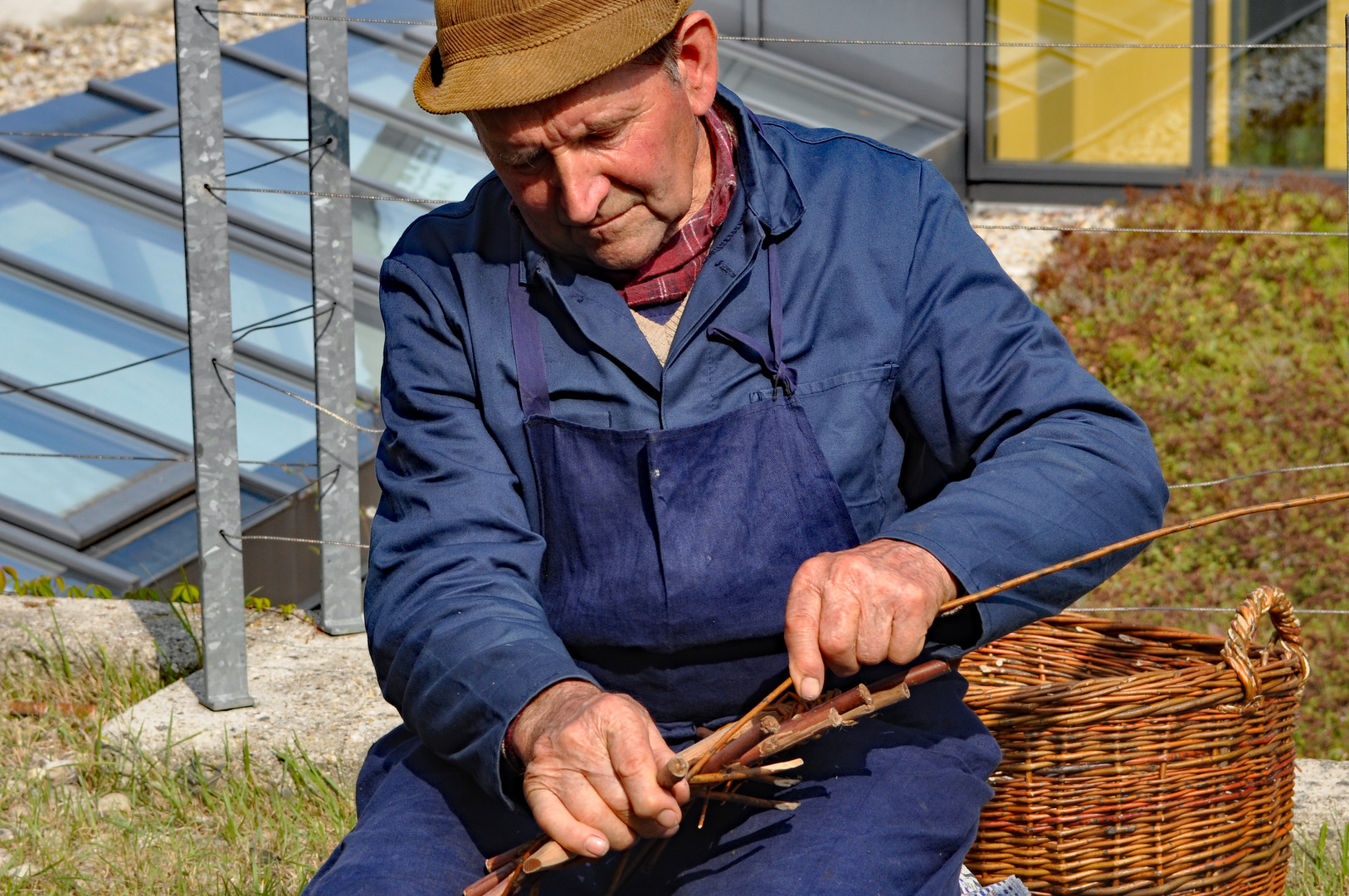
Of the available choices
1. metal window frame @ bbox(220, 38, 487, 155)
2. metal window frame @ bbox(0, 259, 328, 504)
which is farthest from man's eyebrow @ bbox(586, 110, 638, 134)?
metal window frame @ bbox(220, 38, 487, 155)

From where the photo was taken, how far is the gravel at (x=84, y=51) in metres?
10.4

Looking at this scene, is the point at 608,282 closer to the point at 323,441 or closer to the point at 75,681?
the point at 323,441

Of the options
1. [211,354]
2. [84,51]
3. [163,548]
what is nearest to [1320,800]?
[211,354]

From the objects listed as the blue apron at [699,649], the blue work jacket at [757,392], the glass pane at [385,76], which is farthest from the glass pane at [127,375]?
the blue apron at [699,649]

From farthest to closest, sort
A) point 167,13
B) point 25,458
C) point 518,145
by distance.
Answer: point 167,13 → point 25,458 → point 518,145

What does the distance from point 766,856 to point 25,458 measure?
3859mm

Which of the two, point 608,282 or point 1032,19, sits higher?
point 1032,19

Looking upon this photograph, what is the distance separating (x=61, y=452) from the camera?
4.65 meters

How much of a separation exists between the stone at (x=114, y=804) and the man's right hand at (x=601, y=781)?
69.0 inches

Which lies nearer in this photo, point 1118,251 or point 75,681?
point 75,681

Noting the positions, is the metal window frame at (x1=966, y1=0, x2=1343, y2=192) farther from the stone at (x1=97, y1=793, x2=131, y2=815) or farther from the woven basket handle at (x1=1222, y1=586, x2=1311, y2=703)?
the stone at (x1=97, y1=793, x2=131, y2=815)

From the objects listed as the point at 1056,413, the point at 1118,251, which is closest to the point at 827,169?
the point at 1056,413

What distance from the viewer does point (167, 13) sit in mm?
11797

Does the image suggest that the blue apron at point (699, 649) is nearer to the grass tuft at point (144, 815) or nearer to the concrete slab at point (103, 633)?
the grass tuft at point (144, 815)
